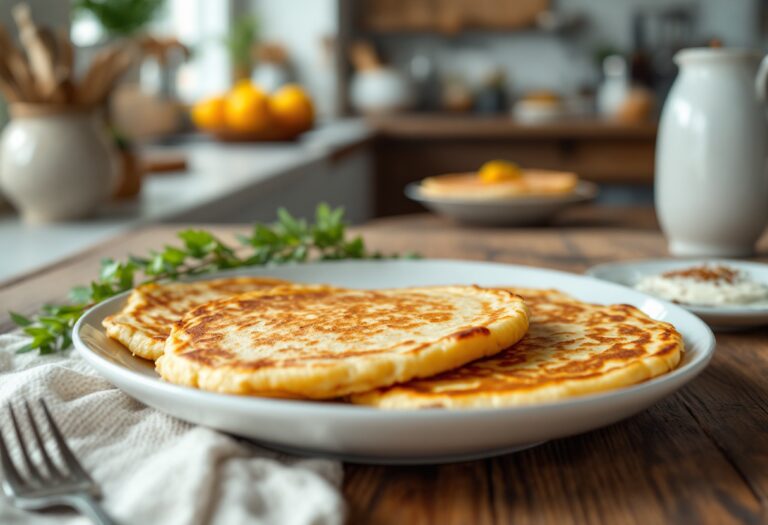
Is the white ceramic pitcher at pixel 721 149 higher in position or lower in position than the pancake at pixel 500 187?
higher

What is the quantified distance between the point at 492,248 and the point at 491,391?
950mm

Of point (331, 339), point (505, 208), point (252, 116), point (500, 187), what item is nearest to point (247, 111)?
point (252, 116)

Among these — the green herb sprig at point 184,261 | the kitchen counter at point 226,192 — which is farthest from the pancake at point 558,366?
the kitchen counter at point 226,192

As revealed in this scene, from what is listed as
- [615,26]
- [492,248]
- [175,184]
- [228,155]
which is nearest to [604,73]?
[615,26]

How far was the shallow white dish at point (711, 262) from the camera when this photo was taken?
2.82 feet

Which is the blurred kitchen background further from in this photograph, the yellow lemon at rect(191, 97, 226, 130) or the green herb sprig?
the green herb sprig

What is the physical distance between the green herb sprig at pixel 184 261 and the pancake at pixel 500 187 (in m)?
0.67

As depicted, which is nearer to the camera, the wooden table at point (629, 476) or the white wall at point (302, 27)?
the wooden table at point (629, 476)

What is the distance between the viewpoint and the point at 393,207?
487 cm

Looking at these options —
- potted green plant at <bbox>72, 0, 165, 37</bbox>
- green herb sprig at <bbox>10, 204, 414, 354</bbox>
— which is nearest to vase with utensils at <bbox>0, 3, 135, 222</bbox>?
green herb sprig at <bbox>10, 204, 414, 354</bbox>

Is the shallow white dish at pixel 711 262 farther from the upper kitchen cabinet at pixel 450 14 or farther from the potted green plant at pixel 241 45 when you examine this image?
the upper kitchen cabinet at pixel 450 14

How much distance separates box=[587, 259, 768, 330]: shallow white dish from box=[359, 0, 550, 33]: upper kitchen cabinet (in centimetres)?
562

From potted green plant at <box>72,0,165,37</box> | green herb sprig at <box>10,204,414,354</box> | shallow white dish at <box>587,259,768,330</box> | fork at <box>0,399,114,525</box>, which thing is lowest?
shallow white dish at <box>587,259,768,330</box>

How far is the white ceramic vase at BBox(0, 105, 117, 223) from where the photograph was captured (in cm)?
166
